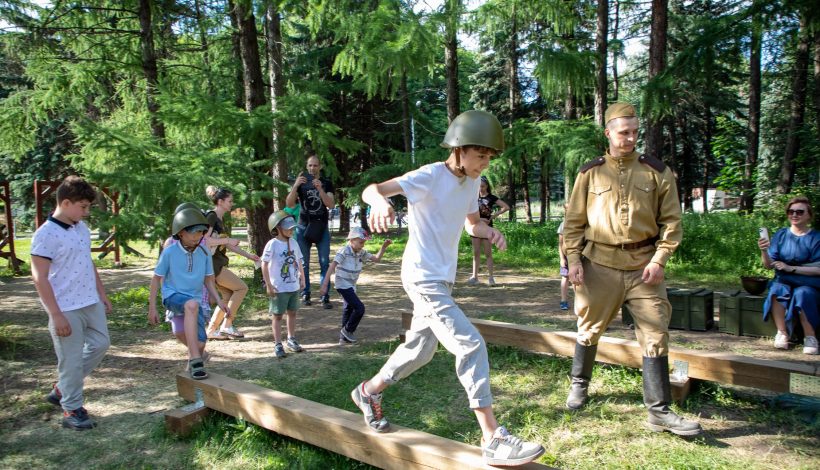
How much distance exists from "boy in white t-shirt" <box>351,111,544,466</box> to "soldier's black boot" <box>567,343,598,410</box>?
140cm

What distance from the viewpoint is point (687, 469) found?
131 inches

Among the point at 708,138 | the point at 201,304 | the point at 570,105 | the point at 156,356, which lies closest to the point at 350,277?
the point at 201,304

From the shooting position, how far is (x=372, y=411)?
3477 millimetres

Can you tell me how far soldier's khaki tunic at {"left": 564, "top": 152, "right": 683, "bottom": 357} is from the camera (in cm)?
392

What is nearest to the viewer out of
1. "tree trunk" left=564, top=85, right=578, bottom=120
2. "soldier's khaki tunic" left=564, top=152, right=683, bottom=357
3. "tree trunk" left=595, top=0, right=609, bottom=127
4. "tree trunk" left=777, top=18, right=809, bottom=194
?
"soldier's khaki tunic" left=564, top=152, right=683, bottom=357

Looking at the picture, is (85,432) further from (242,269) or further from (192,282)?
(242,269)

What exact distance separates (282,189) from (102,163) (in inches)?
124

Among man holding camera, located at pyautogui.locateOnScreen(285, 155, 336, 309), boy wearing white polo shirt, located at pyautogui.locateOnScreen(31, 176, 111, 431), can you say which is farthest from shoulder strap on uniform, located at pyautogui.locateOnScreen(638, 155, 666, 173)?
man holding camera, located at pyautogui.locateOnScreen(285, 155, 336, 309)

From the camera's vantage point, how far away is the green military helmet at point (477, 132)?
3.13 meters

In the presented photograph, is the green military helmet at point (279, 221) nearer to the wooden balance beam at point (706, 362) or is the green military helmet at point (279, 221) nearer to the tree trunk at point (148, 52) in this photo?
the wooden balance beam at point (706, 362)

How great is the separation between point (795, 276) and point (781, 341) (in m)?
0.73

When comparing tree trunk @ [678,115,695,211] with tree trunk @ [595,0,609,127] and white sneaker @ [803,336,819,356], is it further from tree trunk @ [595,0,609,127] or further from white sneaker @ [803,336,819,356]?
white sneaker @ [803,336,819,356]

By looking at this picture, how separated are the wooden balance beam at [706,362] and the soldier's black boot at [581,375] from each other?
22.7 inches

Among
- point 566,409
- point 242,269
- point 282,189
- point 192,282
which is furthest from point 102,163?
point 566,409
